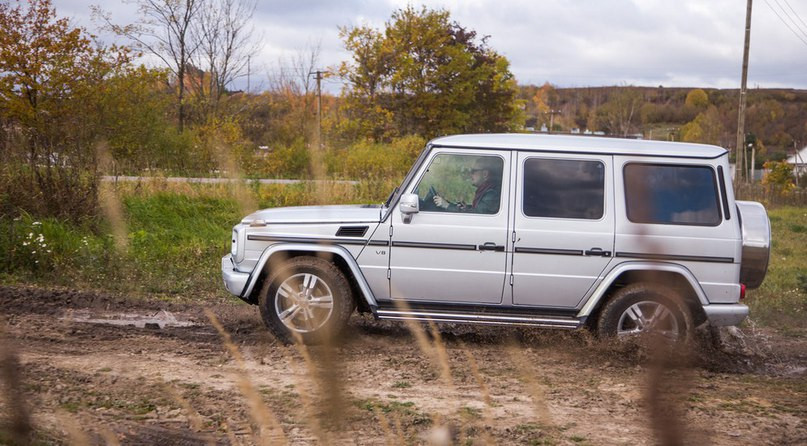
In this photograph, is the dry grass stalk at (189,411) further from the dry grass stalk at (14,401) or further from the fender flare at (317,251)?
the dry grass stalk at (14,401)

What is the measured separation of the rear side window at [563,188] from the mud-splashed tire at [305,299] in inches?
Result: 71.4

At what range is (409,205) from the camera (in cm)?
681

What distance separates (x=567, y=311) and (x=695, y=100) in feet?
350

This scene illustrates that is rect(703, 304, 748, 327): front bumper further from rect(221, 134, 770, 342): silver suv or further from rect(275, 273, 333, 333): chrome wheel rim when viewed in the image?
rect(275, 273, 333, 333): chrome wheel rim

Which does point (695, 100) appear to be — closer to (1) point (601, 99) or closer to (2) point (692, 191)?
(1) point (601, 99)

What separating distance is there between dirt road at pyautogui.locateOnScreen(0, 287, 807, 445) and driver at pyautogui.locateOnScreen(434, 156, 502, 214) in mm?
1291

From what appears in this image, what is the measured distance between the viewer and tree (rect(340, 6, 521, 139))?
38.4 metres

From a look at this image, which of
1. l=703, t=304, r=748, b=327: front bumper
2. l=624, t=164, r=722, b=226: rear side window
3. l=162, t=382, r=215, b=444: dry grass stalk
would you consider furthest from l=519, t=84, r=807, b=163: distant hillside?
l=162, t=382, r=215, b=444: dry grass stalk

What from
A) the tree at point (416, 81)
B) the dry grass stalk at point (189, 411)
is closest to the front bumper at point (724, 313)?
the dry grass stalk at point (189, 411)

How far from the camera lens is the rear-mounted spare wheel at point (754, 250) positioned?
678 centimetres

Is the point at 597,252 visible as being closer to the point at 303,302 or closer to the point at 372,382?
the point at 372,382

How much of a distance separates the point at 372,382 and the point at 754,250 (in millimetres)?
3486

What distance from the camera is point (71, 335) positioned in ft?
23.6

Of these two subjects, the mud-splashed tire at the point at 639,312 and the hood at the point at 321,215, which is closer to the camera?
the mud-splashed tire at the point at 639,312
